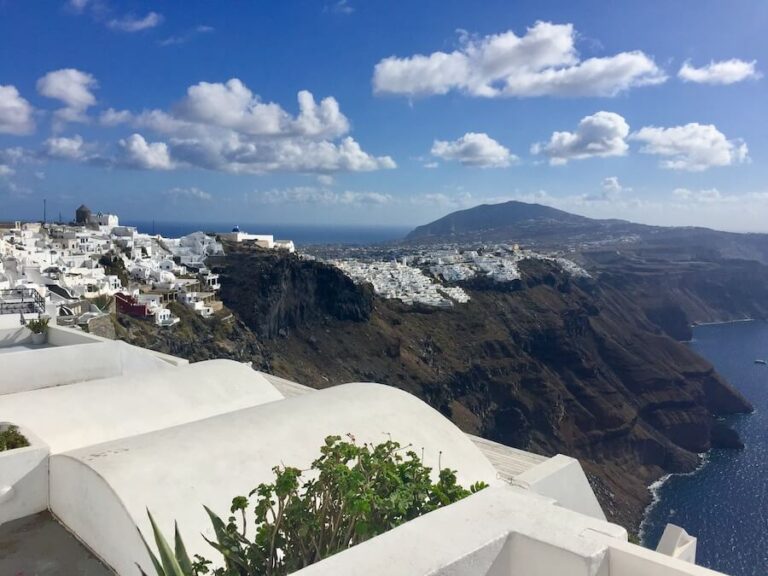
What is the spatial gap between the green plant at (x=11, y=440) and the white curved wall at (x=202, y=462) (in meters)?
0.42

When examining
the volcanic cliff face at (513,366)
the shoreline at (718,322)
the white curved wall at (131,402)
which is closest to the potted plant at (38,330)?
the white curved wall at (131,402)

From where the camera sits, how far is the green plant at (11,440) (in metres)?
6.00

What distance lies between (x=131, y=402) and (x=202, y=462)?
85.6 inches

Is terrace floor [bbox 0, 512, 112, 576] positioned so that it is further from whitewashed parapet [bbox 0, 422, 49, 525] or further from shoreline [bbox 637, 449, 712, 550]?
shoreline [bbox 637, 449, 712, 550]

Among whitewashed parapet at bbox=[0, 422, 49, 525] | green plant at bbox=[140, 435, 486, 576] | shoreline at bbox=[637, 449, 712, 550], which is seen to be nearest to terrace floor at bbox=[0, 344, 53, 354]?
whitewashed parapet at bbox=[0, 422, 49, 525]

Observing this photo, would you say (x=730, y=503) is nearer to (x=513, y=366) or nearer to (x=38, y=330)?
(x=513, y=366)

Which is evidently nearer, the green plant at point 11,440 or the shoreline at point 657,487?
the green plant at point 11,440

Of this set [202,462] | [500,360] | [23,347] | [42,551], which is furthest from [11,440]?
[500,360]

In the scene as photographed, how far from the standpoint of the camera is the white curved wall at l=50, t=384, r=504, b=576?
206 inches

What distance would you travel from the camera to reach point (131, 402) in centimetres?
766

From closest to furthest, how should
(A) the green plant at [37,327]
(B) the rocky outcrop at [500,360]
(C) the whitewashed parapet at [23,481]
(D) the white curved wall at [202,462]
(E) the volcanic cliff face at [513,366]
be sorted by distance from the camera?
(D) the white curved wall at [202,462] < (C) the whitewashed parapet at [23,481] < (A) the green plant at [37,327] < (B) the rocky outcrop at [500,360] < (E) the volcanic cliff face at [513,366]

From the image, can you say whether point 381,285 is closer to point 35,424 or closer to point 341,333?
point 341,333

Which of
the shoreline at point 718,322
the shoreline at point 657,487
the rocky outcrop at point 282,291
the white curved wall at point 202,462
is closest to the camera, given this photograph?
the white curved wall at point 202,462

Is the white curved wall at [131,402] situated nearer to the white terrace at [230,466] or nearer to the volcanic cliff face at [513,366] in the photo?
the white terrace at [230,466]
